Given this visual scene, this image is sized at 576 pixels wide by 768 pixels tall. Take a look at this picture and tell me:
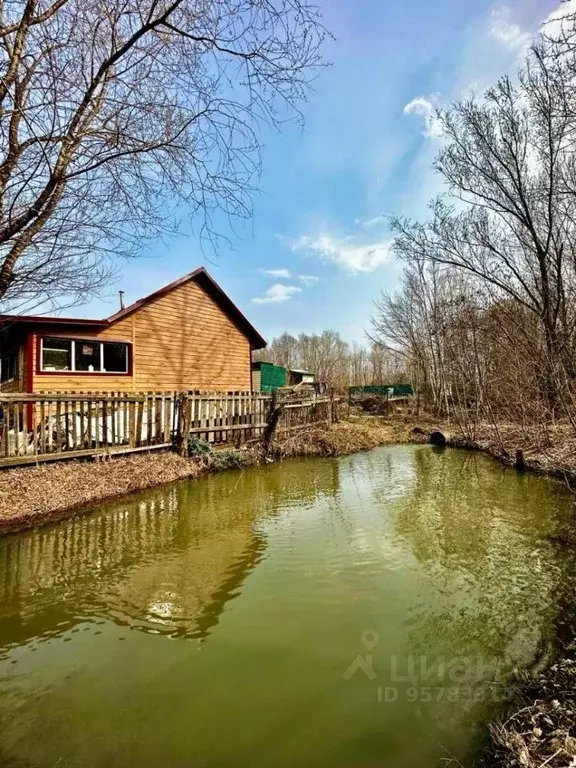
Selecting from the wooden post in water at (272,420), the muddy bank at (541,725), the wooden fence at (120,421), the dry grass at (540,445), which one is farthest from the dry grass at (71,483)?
the dry grass at (540,445)

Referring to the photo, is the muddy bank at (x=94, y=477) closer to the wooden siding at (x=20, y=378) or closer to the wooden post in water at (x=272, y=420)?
the wooden post in water at (x=272, y=420)

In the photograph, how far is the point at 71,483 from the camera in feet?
24.6

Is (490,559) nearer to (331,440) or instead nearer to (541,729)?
(541,729)

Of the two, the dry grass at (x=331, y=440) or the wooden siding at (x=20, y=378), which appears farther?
the wooden siding at (x=20, y=378)

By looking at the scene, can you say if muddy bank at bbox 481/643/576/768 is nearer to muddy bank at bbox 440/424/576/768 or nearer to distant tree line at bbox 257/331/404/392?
muddy bank at bbox 440/424/576/768

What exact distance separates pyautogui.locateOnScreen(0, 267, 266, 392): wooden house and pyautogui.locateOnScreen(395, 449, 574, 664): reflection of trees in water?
34.7 feet

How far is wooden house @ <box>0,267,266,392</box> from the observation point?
12.8 meters

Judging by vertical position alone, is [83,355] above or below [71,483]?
above

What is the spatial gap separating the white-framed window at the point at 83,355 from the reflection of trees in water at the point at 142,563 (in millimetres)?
7469

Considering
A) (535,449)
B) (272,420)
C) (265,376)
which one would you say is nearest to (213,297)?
(272,420)

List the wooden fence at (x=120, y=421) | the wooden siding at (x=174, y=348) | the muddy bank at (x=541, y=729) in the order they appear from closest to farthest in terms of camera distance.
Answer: the muddy bank at (x=541, y=729), the wooden fence at (x=120, y=421), the wooden siding at (x=174, y=348)

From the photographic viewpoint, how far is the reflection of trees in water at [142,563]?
147 inches

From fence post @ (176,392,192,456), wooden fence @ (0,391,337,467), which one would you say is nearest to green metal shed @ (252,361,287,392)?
wooden fence @ (0,391,337,467)

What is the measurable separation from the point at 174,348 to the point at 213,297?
3.15 metres
